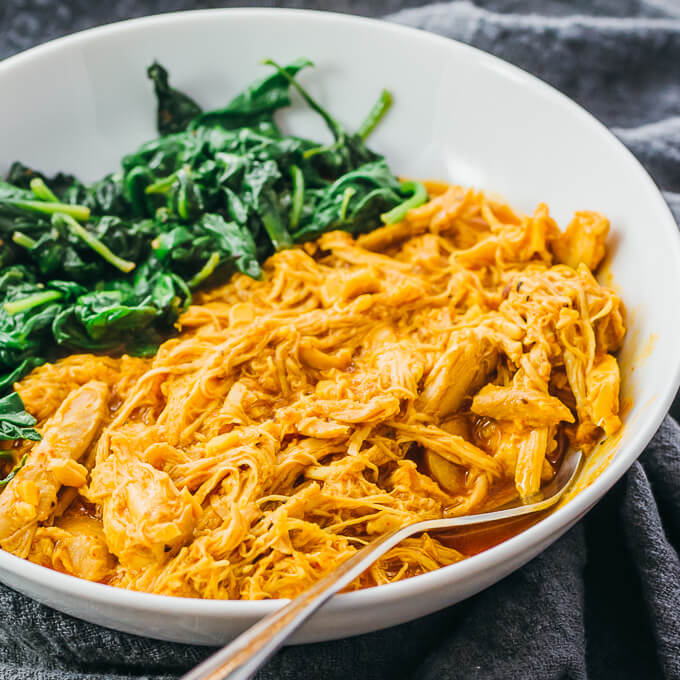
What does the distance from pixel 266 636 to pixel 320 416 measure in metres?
1.19

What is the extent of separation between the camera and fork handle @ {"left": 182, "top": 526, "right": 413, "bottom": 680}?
2.33m

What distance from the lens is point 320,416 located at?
3.47 meters

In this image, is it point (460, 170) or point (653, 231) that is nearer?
point (653, 231)

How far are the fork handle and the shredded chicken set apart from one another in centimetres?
33

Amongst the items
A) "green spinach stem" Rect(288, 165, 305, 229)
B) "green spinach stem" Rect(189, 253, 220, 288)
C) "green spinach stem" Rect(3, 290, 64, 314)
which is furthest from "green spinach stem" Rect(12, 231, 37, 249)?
"green spinach stem" Rect(288, 165, 305, 229)

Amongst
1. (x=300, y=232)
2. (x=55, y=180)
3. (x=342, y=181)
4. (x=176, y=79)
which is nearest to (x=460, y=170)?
(x=342, y=181)

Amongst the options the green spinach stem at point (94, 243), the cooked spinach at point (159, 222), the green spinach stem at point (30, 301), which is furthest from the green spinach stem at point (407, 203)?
the green spinach stem at point (30, 301)

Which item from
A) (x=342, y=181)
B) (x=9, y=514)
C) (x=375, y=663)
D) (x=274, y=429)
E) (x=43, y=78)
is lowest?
(x=375, y=663)

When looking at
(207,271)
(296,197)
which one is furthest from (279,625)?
(296,197)

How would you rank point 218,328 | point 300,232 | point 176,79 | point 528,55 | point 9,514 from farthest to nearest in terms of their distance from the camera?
1. point 528,55
2. point 176,79
3. point 300,232
4. point 218,328
5. point 9,514

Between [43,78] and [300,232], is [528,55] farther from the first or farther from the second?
[43,78]

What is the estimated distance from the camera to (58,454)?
3.42m

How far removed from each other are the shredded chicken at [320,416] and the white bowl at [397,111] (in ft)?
0.94

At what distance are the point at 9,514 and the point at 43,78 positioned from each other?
2.95 meters
